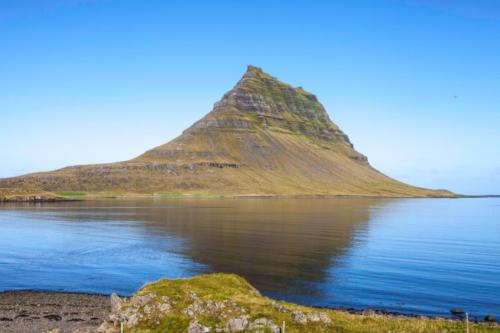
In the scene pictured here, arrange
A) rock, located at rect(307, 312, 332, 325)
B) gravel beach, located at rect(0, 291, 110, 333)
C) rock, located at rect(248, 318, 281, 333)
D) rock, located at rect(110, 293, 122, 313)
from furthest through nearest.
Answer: gravel beach, located at rect(0, 291, 110, 333), rock, located at rect(110, 293, 122, 313), rock, located at rect(307, 312, 332, 325), rock, located at rect(248, 318, 281, 333)

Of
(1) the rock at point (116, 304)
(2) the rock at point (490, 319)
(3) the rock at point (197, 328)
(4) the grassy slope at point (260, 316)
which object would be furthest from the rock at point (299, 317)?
(2) the rock at point (490, 319)

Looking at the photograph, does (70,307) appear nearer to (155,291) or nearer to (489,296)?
(155,291)

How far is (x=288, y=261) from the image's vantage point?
219 feet

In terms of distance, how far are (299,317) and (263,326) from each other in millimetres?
2494

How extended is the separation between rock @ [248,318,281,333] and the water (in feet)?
57.1

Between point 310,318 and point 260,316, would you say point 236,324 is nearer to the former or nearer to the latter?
point 260,316

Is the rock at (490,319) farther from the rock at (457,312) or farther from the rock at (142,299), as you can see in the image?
the rock at (142,299)

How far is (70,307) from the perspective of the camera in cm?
4272

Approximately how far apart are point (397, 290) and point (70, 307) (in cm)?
3378

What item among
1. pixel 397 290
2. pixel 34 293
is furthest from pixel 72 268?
pixel 397 290

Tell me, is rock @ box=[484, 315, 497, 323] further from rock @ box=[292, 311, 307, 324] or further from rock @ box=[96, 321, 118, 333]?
rock @ box=[96, 321, 118, 333]

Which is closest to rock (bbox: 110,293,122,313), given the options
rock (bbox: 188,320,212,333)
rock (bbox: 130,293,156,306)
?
rock (bbox: 130,293,156,306)

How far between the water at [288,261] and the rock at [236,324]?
57.8 ft

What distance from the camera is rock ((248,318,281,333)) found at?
90.9 ft
